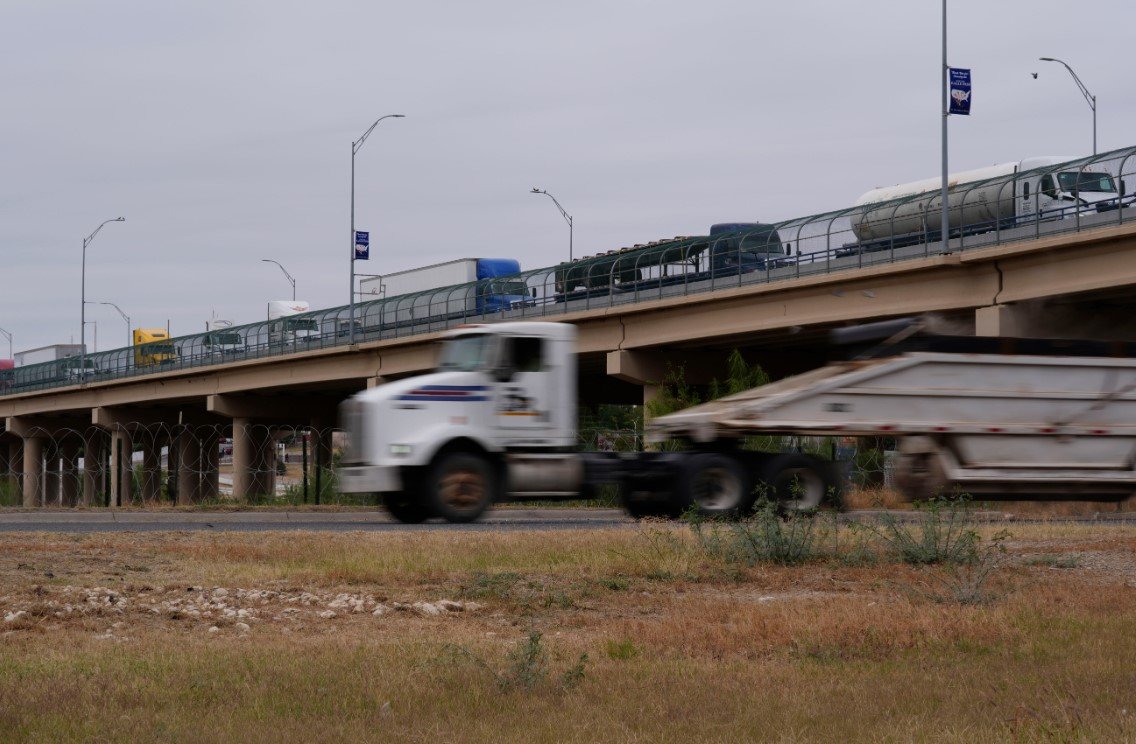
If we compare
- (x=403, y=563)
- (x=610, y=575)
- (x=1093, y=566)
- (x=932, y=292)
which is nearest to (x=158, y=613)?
(x=403, y=563)

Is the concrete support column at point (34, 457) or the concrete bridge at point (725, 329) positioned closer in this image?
the concrete bridge at point (725, 329)

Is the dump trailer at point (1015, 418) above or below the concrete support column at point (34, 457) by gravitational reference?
above

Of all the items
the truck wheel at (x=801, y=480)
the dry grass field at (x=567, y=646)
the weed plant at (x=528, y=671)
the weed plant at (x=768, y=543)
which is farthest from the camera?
the truck wheel at (x=801, y=480)

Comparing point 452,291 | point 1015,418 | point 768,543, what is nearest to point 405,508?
point 768,543

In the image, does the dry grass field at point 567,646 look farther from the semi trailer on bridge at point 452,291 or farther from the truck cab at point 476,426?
the semi trailer on bridge at point 452,291

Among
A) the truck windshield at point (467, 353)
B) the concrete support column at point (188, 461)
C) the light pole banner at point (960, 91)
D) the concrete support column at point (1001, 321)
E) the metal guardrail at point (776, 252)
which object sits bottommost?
the concrete support column at point (188, 461)

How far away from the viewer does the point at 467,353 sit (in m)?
22.8

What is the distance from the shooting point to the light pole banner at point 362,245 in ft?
191

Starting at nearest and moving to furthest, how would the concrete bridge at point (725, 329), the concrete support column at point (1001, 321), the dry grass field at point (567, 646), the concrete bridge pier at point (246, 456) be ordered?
1. the dry grass field at point (567, 646)
2. the concrete bridge at point (725, 329)
3. the concrete support column at point (1001, 321)
4. the concrete bridge pier at point (246, 456)

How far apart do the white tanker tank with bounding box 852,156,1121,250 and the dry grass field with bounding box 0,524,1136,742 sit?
51.4 feet

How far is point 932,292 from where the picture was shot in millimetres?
33688

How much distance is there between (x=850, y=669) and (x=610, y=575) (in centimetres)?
568

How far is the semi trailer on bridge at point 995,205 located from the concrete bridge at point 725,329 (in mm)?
915

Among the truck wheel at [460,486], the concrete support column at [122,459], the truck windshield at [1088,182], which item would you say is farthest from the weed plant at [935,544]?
the concrete support column at [122,459]
